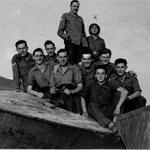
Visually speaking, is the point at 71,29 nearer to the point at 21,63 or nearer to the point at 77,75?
the point at 21,63

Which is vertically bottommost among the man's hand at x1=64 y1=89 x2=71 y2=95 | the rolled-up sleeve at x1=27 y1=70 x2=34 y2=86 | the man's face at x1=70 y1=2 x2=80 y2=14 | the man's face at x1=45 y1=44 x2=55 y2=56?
the man's hand at x1=64 y1=89 x2=71 y2=95

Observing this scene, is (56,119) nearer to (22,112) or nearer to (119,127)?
(22,112)

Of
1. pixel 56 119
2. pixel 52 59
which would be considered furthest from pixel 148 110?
pixel 52 59

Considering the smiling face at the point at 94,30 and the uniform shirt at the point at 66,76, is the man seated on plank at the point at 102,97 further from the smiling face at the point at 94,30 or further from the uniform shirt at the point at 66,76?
the smiling face at the point at 94,30

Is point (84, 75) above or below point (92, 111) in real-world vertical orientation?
above

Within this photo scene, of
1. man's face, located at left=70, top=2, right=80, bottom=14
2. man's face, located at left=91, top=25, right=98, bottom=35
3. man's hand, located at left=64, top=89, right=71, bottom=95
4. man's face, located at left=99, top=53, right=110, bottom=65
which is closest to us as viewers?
man's hand, located at left=64, top=89, right=71, bottom=95

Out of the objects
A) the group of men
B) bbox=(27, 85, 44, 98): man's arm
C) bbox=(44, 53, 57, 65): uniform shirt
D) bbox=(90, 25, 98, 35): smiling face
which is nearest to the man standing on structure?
bbox=(90, 25, 98, 35): smiling face

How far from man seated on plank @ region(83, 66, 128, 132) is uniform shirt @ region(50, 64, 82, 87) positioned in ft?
1.94

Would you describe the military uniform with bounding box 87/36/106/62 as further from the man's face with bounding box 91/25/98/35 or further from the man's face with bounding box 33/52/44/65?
the man's face with bounding box 33/52/44/65

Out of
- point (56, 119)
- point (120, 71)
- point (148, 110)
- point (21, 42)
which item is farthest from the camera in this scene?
point (21, 42)

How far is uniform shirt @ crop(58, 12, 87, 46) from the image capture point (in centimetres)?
994

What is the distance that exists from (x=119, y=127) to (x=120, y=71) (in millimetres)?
1412

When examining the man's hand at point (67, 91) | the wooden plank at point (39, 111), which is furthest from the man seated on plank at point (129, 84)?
the wooden plank at point (39, 111)

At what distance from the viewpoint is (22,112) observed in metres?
6.76
